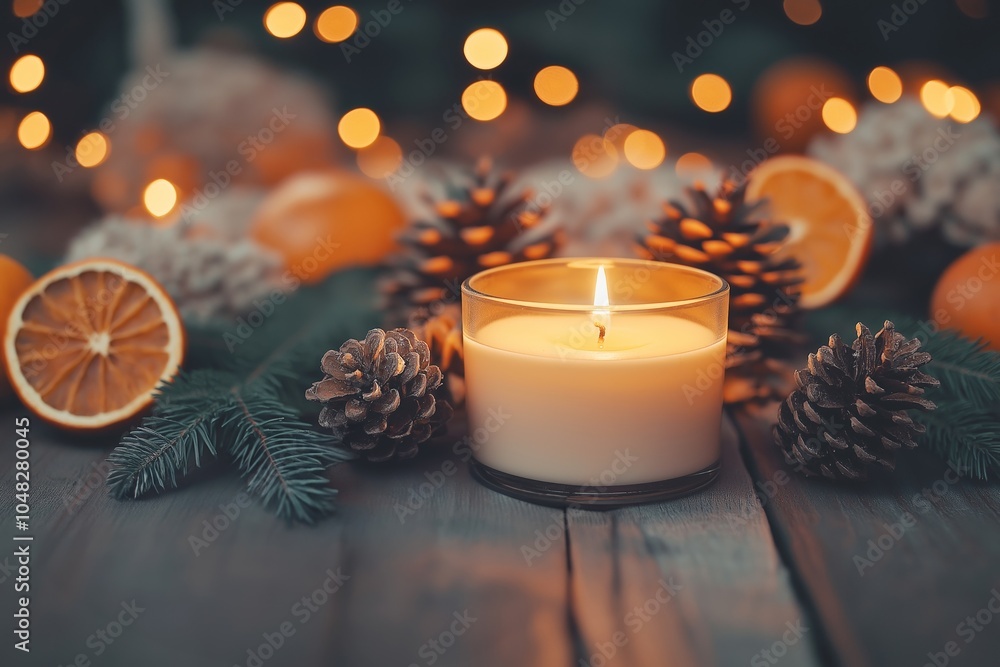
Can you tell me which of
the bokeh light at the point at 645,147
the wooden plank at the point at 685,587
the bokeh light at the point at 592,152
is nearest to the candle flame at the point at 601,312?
the wooden plank at the point at 685,587

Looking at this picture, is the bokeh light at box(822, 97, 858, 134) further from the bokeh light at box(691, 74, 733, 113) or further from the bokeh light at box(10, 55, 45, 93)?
the bokeh light at box(10, 55, 45, 93)

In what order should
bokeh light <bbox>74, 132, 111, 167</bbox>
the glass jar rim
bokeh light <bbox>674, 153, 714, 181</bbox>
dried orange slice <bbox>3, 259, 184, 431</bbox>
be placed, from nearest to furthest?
1. the glass jar rim
2. dried orange slice <bbox>3, 259, 184, 431</bbox>
3. bokeh light <bbox>674, 153, 714, 181</bbox>
4. bokeh light <bbox>74, 132, 111, 167</bbox>

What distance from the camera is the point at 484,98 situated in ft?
5.75

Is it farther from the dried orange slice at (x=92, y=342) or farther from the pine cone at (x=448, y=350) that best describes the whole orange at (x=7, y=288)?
the pine cone at (x=448, y=350)

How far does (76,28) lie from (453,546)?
141 cm

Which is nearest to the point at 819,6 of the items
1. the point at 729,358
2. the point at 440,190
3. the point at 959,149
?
the point at 959,149

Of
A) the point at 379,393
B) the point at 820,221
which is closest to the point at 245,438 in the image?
the point at 379,393

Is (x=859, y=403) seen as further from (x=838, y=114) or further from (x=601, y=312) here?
(x=838, y=114)

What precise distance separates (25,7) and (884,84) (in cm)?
148

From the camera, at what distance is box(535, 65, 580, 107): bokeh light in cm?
175

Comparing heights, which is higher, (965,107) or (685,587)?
(965,107)

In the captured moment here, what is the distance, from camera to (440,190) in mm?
1527

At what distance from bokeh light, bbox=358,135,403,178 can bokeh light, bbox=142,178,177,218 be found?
0.40 metres

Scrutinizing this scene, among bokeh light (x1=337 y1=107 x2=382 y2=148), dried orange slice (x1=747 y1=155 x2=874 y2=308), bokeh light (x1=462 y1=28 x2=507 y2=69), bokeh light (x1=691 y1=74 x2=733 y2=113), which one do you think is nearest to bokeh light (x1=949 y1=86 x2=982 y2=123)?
dried orange slice (x1=747 y1=155 x2=874 y2=308)
